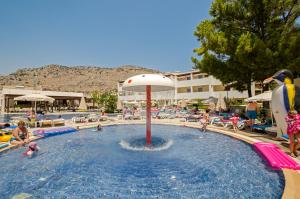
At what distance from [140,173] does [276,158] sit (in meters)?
4.49

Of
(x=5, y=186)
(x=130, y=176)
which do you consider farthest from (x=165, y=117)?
(x=5, y=186)

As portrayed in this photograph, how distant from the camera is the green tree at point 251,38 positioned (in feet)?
47.8

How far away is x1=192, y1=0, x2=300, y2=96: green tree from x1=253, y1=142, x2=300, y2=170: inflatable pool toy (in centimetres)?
925

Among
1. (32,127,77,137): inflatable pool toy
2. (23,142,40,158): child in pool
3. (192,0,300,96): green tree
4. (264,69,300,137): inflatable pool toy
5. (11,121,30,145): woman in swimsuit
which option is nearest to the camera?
(23,142,40,158): child in pool

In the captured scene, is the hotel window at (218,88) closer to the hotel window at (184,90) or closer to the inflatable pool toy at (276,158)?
the hotel window at (184,90)

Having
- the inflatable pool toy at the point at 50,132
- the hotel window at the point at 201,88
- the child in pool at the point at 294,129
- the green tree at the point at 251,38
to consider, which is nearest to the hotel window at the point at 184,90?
the hotel window at the point at 201,88

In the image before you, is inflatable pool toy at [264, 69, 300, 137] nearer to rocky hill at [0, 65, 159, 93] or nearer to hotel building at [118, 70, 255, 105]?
hotel building at [118, 70, 255, 105]

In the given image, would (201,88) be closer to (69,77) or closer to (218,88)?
(218,88)

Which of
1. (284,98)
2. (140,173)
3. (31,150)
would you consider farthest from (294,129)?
(31,150)

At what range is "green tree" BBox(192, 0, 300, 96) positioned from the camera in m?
14.6

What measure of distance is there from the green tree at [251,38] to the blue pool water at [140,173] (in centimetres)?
909

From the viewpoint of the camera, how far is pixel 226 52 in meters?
16.1

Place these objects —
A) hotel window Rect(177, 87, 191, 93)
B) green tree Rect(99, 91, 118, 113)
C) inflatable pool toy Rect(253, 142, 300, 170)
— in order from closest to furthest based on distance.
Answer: inflatable pool toy Rect(253, 142, 300, 170), green tree Rect(99, 91, 118, 113), hotel window Rect(177, 87, 191, 93)

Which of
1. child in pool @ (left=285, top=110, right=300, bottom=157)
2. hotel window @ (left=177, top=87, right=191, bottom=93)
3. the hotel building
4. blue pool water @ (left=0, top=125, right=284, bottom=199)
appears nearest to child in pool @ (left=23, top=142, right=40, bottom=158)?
blue pool water @ (left=0, top=125, right=284, bottom=199)
